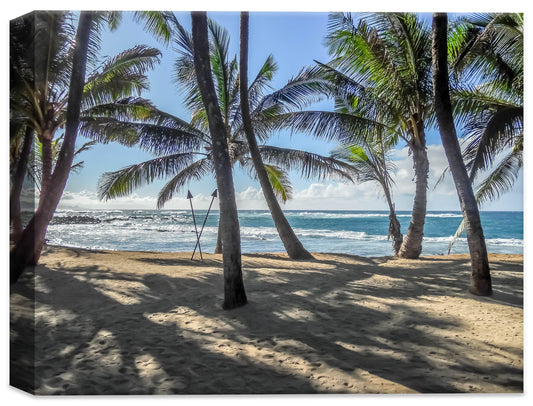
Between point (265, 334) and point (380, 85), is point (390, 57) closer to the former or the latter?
point (380, 85)

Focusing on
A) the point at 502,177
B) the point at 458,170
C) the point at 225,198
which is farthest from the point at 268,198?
the point at 502,177

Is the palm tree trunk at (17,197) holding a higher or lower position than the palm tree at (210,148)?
lower

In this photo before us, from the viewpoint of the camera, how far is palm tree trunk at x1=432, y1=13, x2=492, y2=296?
128 inches

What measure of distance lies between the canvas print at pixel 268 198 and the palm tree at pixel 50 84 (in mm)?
18

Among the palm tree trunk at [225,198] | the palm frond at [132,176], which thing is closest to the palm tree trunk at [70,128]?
the palm tree trunk at [225,198]

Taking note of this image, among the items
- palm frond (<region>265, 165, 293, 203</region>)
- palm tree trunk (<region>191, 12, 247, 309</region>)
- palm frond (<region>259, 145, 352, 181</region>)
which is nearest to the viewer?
palm tree trunk (<region>191, 12, 247, 309</region>)

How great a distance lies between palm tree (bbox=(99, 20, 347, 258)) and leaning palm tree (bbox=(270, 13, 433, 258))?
1.50ft

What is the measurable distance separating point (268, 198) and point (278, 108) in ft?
4.64

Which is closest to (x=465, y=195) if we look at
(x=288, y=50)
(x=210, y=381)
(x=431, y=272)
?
(x=431, y=272)

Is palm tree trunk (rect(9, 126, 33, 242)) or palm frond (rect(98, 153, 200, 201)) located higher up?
palm frond (rect(98, 153, 200, 201))

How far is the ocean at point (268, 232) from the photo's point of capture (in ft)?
15.2

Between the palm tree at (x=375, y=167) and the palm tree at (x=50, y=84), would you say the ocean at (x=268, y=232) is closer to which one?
the palm tree at (x=375, y=167)

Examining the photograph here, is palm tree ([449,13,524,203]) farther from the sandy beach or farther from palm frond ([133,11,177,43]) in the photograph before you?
palm frond ([133,11,177,43])

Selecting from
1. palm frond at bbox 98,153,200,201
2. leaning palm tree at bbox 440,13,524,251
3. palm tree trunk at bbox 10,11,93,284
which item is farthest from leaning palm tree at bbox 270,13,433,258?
palm tree trunk at bbox 10,11,93,284
